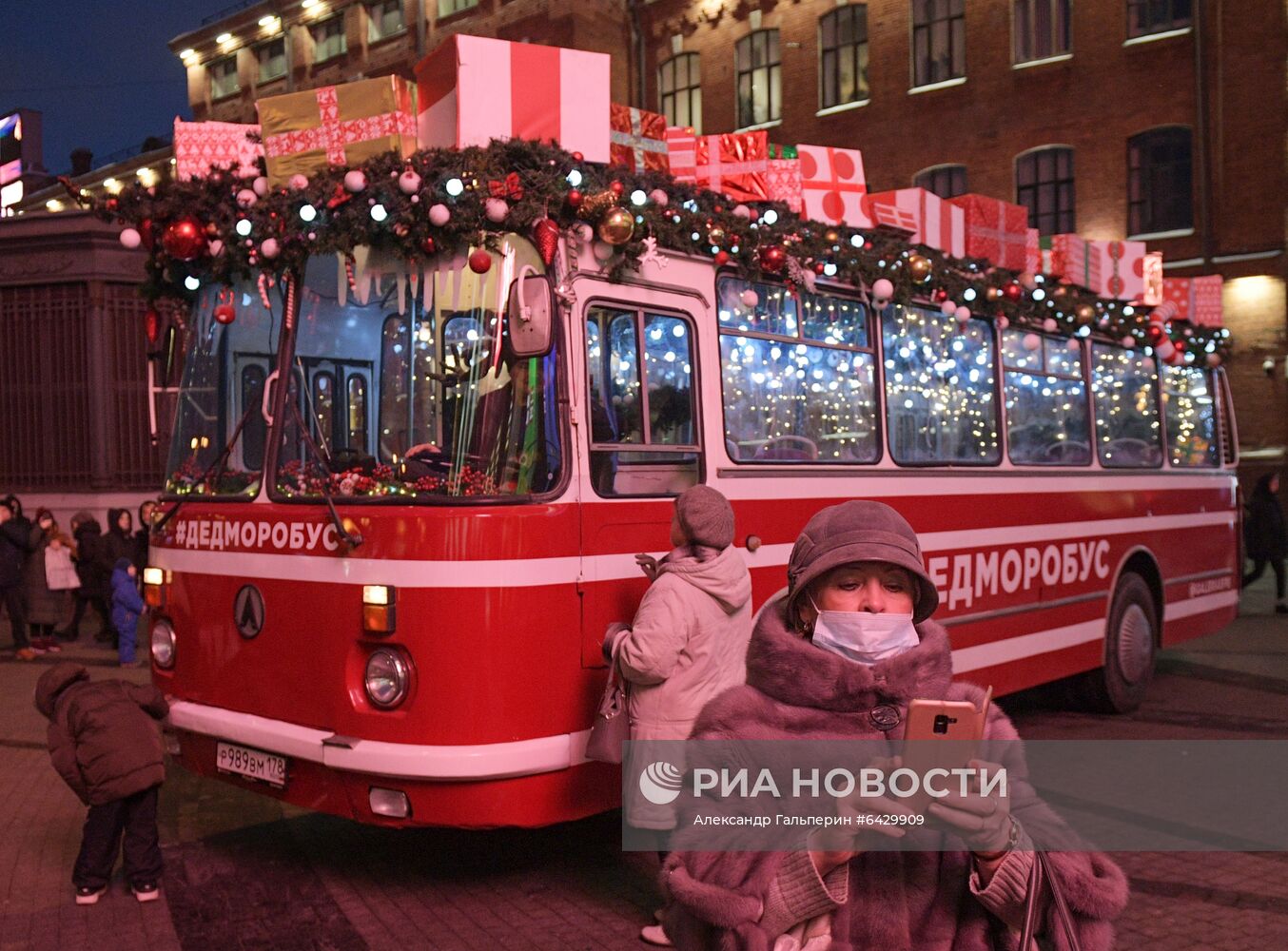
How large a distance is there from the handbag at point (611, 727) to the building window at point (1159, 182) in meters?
23.9

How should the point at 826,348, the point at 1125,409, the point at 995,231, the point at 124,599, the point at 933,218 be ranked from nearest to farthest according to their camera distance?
the point at 826,348 < the point at 933,218 < the point at 995,231 < the point at 1125,409 < the point at 124,599

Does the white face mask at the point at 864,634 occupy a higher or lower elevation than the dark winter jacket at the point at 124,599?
higher

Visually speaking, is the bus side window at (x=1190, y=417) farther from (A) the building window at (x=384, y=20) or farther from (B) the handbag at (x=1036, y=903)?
(A) the building window at (x=384, y=20)

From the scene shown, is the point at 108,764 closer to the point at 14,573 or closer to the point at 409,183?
the point at 409,183

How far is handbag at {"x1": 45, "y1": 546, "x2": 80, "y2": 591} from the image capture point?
15055 millimetres

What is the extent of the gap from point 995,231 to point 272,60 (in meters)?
40.6

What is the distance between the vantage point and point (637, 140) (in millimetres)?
6309

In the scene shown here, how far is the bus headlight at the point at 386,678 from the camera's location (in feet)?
17.4

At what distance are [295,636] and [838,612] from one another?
141 inches

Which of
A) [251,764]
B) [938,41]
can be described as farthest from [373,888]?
[938,41]

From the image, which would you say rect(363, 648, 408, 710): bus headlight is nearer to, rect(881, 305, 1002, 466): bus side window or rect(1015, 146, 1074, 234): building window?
rect(881, 305, 1002, 466): bus side window

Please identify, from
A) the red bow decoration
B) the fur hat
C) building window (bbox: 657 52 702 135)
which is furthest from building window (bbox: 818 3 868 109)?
the fur hat

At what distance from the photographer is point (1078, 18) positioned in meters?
26.9

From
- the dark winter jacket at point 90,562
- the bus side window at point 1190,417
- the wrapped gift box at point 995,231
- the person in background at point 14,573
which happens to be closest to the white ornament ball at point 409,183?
the wrapped gift box at point 995,231
